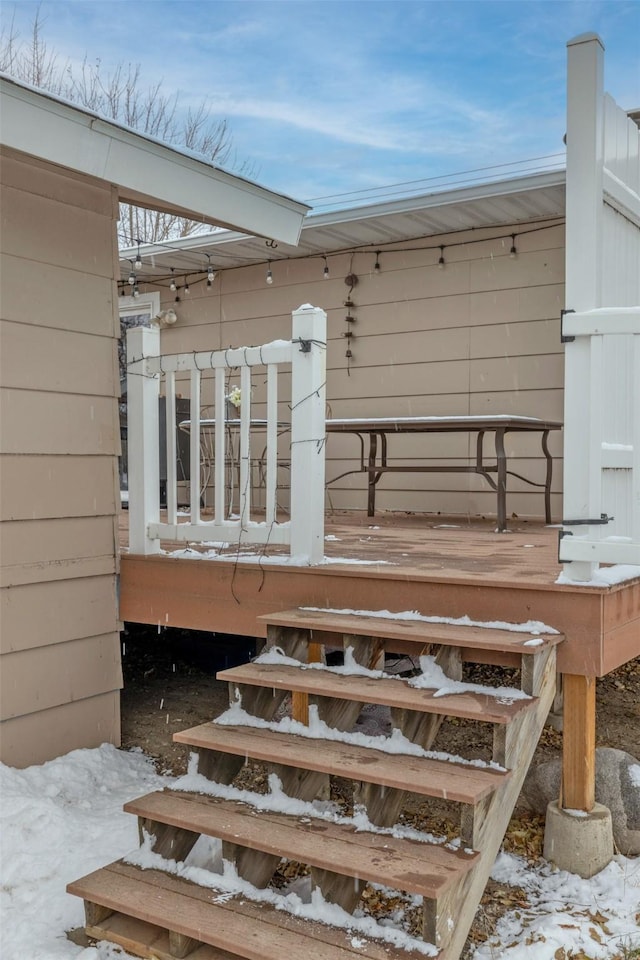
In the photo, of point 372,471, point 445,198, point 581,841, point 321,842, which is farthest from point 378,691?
point 445,198

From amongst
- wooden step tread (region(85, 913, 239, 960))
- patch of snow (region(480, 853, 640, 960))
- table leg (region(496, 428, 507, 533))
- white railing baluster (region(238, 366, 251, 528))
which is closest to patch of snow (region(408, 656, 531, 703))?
patch of snow (region(480, 853, 640, 960))

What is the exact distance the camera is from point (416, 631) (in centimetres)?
251

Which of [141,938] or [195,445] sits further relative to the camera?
[195,445]

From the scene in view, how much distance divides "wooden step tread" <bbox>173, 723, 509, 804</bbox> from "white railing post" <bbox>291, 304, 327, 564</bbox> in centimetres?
83

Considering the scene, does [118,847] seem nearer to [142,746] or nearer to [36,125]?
[142,746]

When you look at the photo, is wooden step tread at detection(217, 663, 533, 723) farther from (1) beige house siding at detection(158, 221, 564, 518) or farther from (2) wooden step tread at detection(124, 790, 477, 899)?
(1) beige house siding at detection(158, 221, 564, 518)

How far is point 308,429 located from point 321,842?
1455 mm

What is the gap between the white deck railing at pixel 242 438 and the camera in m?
2.97

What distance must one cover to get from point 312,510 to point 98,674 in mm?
1320

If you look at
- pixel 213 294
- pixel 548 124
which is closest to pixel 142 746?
pixel 213 294

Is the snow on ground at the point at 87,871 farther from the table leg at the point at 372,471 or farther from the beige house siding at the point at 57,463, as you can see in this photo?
the table leg at the point at 372,471

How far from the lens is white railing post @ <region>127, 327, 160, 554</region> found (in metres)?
3.44

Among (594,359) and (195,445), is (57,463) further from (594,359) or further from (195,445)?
(594,359)

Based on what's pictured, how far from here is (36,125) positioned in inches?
111
